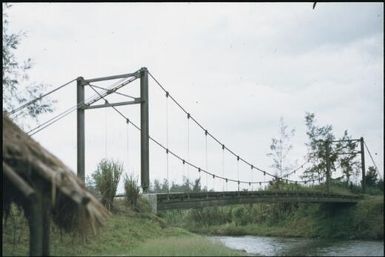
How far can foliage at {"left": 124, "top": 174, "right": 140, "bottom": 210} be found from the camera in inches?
735

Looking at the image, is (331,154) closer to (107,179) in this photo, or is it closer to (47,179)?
(107,179)

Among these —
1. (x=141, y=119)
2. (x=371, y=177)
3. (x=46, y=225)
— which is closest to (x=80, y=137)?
(x=141, y=119)

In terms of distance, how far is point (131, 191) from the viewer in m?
18.7

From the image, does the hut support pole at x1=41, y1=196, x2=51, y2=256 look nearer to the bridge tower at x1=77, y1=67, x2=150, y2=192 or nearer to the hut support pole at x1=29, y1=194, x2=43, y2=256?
the hut support pole at x1=29, y1=194, x2=43, y2=256

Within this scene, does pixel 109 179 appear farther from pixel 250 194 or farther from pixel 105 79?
pixel 250 194

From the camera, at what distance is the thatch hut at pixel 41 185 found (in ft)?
25.2

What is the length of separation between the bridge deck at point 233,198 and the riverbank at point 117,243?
209cm

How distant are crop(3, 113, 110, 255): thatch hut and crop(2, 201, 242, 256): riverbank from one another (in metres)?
2.89

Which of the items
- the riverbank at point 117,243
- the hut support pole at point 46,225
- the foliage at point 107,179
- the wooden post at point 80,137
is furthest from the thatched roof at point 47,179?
the wooden post at point 80,137

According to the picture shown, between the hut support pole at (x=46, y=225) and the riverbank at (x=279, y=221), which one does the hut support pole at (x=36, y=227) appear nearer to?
the hut support pole at (x=46, y=225)

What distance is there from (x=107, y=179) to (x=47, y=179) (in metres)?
10.2

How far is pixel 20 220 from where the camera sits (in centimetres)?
1498

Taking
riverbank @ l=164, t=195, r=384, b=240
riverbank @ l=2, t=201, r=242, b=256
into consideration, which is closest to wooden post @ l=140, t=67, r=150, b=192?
riverbank @ l=2, t=201, r=242, b=256

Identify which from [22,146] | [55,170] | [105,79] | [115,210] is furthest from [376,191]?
[105,79]
